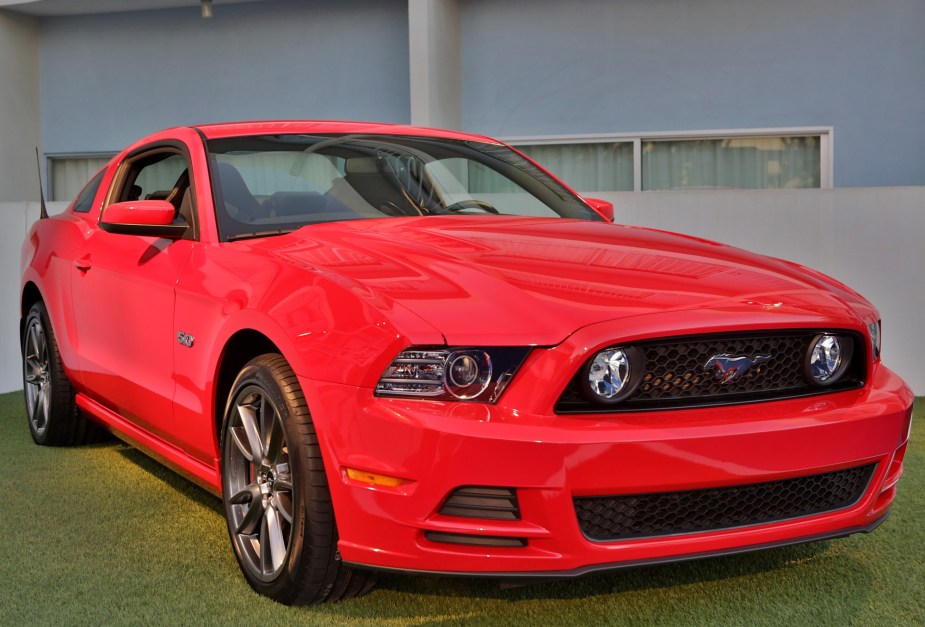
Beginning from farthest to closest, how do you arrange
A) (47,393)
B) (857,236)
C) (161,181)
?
(857,236) → (47,393) → (161,181)

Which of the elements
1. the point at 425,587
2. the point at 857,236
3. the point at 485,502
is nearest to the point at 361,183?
the point at 425,587

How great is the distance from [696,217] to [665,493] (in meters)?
5.01

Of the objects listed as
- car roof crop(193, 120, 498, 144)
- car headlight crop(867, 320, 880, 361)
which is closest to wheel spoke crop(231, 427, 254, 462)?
car roof crop(193, 120, 498, 144)

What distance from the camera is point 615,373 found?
109 inches

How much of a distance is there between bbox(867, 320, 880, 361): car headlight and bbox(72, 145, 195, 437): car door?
2238mm

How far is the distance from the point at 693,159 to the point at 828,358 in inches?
308

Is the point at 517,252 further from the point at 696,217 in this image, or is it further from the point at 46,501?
the point at 696,217

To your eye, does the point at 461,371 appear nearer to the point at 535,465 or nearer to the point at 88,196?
the point at 535,465

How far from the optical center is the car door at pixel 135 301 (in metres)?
3.92

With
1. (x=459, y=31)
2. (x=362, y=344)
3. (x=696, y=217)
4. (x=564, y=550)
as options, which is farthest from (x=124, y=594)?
(x=459, y=31)

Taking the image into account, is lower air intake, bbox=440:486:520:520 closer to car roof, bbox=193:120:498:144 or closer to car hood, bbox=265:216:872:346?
car hood, bbox=265:216:872:346

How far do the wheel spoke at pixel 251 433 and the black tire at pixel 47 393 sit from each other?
2.31m

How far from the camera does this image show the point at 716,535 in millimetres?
2816

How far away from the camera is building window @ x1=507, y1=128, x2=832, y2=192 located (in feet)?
33.7
